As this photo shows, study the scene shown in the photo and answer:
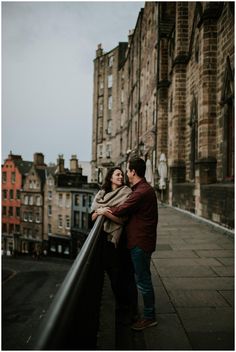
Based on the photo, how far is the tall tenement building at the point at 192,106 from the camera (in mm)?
10023

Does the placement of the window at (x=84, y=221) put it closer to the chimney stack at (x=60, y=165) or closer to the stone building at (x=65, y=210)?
the stone building at (x=65, y=210)

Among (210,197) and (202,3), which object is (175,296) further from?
(202,3)

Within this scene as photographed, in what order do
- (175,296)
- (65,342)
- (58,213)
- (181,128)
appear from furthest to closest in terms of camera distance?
1. (58,213)
2. (181,128)
3. (175,296)
4. (65,342)

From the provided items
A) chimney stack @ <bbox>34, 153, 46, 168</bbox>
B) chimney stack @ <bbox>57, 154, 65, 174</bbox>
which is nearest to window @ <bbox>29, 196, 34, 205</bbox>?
chimney stack @ <bbox>34, 153, 46, 168</bbox>

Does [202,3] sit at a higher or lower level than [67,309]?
higher

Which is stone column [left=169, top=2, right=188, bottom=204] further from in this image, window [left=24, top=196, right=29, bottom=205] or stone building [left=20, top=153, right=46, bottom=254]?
window [left=24, top=196, right=29, bottom=205]

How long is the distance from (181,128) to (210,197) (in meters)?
6.79

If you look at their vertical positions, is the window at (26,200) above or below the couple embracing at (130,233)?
below

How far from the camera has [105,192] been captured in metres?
3.55

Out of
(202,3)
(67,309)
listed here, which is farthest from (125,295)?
(202,3)

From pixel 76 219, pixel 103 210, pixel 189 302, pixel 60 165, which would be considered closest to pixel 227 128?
pixel 189 302

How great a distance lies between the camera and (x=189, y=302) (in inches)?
150

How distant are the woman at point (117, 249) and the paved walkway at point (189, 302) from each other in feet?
0.93

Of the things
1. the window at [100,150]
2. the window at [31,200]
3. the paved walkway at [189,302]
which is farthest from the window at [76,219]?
the paved walkway at [189,302]
